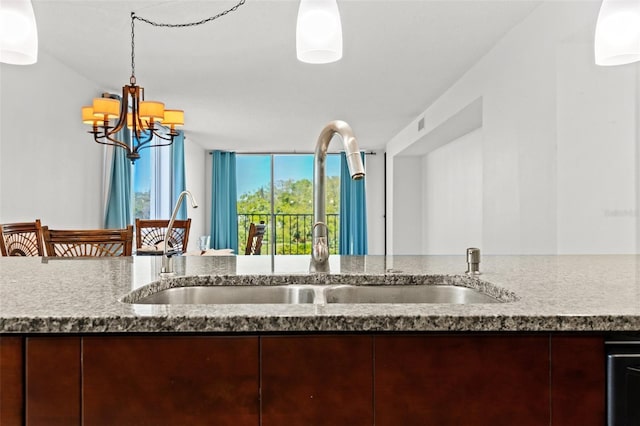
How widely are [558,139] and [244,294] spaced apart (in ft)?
8.34

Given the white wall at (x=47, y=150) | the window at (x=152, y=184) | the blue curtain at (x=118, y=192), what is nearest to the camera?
the white wall at (x=47, y=150)

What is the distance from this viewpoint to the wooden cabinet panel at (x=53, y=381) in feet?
2.38

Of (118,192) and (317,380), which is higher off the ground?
(118,192)

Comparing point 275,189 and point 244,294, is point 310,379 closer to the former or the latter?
point 244,294

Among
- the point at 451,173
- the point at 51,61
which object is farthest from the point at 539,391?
the point at 451,173

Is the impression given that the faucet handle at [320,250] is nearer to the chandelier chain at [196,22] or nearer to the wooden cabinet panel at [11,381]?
the wooden cabinet panel at [11,381]

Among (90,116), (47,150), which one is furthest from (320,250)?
(47,150)

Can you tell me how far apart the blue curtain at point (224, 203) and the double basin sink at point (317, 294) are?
8.50 meters

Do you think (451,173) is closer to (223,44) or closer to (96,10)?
(223,44)

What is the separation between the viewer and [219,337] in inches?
29.0

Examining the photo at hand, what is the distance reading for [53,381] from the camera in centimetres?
73

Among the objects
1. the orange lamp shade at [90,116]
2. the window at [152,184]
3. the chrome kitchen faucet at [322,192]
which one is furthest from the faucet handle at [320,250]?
the window at [152,184]

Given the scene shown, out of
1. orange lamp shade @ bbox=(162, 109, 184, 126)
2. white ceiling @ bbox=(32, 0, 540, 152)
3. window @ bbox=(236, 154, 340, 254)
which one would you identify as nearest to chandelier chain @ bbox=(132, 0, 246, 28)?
white ceiling @ bbox=(32, 0, 540, 152)

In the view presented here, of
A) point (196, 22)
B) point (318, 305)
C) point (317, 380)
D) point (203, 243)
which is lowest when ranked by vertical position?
point (203, 243)
